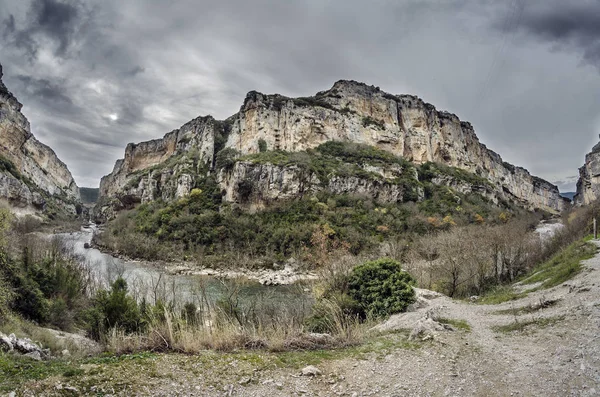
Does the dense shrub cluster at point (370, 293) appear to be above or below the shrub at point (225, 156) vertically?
below

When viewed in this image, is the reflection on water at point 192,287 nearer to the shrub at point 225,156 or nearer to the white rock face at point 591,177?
the shrub at point 225,156

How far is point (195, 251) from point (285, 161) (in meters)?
26.3

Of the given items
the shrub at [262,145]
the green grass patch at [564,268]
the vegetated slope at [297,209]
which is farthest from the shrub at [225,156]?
the green grass patch at [564,268]

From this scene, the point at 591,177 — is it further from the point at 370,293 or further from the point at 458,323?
the point at 458,323

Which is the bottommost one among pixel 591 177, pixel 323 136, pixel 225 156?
pixel 591 177

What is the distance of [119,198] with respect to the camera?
99812mm

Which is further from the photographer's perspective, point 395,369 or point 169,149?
point 169,149

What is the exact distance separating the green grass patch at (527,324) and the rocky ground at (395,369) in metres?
0.03

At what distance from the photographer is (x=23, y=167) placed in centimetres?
9650

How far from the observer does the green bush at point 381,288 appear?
13391mm

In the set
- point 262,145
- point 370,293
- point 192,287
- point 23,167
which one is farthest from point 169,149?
point 370,293

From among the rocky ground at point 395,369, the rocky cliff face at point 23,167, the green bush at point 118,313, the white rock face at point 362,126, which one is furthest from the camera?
the white rock face at point 362,126

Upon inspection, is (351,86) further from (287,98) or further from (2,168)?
(2,168)

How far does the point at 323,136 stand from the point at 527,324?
7527cm
